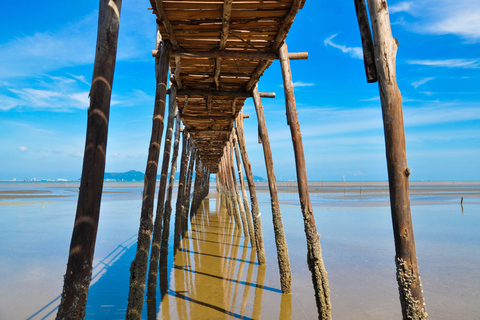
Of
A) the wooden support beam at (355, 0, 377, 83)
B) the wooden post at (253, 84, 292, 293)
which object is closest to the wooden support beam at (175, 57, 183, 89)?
the wooden post at (253, 84, 292, 293)

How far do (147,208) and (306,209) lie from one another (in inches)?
80.6

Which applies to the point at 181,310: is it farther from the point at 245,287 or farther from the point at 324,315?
the point at 324,315

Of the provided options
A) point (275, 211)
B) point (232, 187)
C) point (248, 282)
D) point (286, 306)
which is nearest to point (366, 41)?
point (275, 211)

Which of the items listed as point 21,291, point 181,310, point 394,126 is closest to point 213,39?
point 394,126

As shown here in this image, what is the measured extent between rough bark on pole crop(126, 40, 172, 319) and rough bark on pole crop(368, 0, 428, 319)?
2.66 metres

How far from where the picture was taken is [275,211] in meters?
5.29

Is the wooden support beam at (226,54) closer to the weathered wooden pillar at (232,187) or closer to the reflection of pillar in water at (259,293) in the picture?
the reflection of pillar in water at (259,293)

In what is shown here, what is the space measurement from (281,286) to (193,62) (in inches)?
157

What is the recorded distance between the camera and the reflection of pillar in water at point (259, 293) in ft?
14.2

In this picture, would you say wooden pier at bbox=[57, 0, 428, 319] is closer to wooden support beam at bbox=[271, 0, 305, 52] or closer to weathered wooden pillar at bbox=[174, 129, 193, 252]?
wooden support beam at bbox=[271, 0, 305, 52]

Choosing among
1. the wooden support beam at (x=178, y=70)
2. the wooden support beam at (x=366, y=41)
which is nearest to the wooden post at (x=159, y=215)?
the wooden support beam at (x=178, y=70)

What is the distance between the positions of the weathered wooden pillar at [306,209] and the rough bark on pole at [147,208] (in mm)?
1705

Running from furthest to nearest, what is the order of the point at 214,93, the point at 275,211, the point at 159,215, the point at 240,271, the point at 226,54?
the point at 240,271 → the point at 214,93 → the point at 275,211 → the point at 159,215 → the point at 226,54

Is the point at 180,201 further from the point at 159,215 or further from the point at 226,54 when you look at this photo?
the point at 226,54
